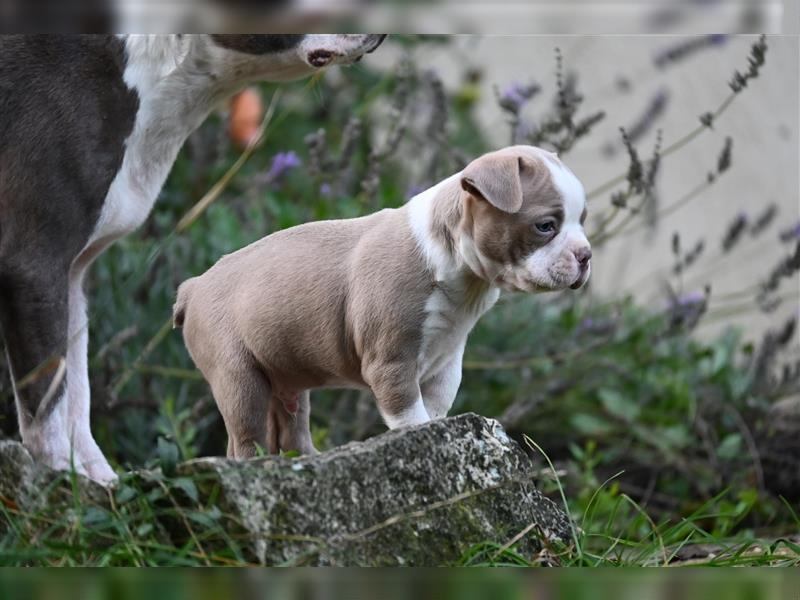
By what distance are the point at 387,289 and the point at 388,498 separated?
0.37m

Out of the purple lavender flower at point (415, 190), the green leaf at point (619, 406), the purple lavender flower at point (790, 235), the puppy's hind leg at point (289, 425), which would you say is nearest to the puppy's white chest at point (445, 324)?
the puppy's hind leg at point (289, 425)

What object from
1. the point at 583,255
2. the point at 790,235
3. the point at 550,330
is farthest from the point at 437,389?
the point at 550,330

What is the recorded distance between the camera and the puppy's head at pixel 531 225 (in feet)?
6.77

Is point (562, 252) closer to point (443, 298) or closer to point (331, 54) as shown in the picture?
point (443, 298)

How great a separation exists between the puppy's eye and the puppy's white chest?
17 cm

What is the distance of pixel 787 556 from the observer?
7.50 ft

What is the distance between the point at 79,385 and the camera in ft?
8.30

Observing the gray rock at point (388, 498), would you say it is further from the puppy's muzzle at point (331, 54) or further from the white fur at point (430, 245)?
the puppy's muzzle at point (331, 54)

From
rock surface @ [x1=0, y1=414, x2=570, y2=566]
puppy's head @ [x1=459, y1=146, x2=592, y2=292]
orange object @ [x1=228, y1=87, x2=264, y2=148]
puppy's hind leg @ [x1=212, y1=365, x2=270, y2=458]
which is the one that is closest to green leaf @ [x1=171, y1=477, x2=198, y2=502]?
rock surface @ [x1=0, y1=414, x2=570, y2=566]

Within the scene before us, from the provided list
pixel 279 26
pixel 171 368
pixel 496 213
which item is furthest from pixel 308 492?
pixel 171 368

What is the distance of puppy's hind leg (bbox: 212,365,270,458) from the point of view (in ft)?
7.27

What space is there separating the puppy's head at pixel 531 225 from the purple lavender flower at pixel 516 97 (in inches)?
38.4

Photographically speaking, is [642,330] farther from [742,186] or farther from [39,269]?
[39,269]

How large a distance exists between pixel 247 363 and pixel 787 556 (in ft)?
3.47
